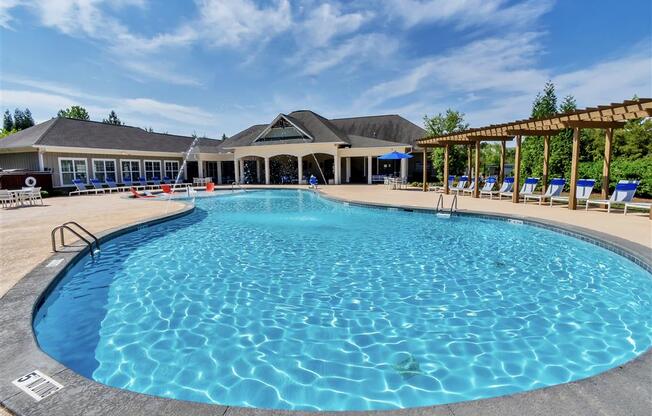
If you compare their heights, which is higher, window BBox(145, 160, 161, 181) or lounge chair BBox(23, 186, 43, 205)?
window BBox(145, 160, 161, 181)

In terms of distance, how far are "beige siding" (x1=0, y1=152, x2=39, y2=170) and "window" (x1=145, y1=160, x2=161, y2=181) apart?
301 inches

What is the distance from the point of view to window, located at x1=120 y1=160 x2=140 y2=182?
26312mm

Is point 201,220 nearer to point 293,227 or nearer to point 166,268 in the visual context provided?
point 293,227

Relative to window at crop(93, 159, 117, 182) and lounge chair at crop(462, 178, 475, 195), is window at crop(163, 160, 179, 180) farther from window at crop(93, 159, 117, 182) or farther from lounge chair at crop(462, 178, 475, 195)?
lounge chair at crop(462, 178, 475, 195)

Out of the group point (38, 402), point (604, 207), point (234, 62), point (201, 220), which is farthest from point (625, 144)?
point (38, 402)

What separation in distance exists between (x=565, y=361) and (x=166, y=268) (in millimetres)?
6482

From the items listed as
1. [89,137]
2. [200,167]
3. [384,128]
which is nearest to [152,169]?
[200,167]

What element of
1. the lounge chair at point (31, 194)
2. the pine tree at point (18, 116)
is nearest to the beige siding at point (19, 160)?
the lounge chair at point (31, 194)

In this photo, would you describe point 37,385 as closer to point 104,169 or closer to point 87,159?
point 87,159

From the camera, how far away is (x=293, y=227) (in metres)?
10.9

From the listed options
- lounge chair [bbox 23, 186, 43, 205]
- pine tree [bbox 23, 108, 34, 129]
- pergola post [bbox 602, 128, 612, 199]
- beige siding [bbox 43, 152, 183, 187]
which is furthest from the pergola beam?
pine tree [bbox 23, 108, 34, 129]

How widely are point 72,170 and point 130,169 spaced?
170 inches

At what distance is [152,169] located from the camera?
28781 mm

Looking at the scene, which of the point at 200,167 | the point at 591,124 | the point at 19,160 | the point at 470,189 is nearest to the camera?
the point at 591,124
